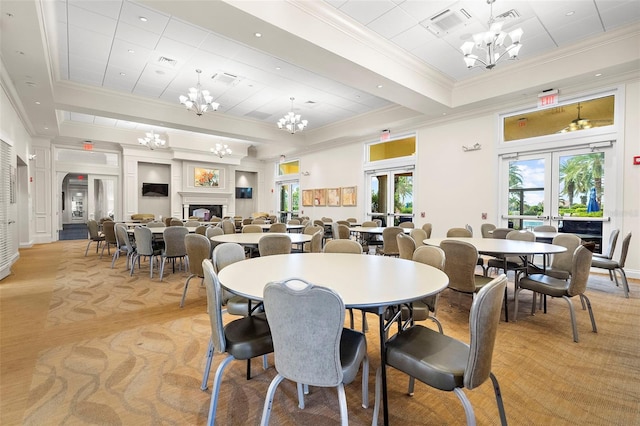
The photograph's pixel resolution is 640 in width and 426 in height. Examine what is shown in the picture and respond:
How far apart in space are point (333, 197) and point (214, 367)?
923cm

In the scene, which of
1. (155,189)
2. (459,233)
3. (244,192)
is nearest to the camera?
(459,233)

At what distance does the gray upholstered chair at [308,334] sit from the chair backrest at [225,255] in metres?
1.51

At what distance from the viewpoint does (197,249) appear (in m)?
3.94

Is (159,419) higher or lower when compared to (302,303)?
lower

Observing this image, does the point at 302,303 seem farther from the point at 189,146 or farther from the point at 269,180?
the point at 269,180

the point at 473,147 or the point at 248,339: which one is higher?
the point at 473,147

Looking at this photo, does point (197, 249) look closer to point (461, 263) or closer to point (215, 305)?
point (215, 305)

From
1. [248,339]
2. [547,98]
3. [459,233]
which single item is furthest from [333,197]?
[248,339]

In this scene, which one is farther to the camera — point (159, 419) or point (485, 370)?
point (159, 419)

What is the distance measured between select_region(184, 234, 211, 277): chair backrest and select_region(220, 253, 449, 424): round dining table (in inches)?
57.8

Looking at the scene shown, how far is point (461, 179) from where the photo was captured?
7.80 metres

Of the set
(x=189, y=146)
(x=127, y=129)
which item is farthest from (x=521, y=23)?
(x=127, y=129)

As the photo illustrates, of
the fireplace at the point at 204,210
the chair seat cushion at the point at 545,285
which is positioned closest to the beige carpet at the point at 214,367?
the chair seat cushion at the point at 545,285

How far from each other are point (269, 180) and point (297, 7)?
11.4 m
